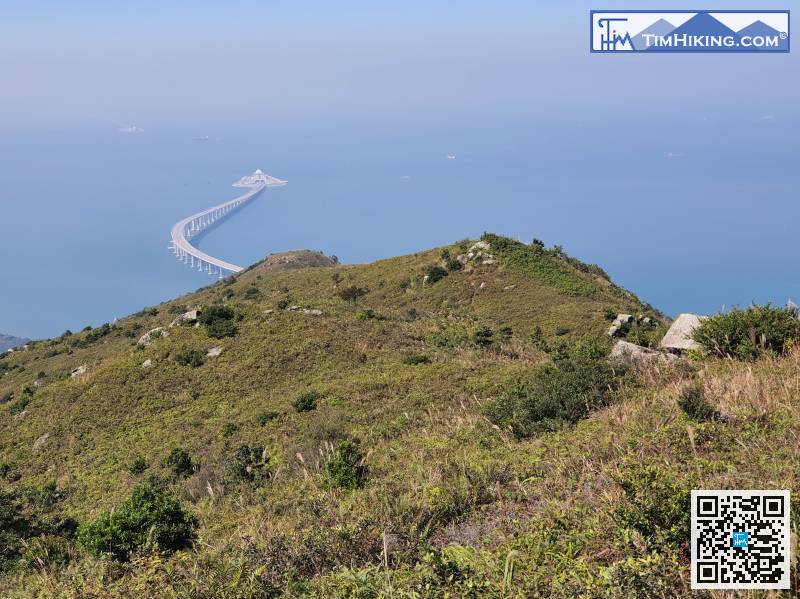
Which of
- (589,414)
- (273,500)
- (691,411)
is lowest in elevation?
(273,500)

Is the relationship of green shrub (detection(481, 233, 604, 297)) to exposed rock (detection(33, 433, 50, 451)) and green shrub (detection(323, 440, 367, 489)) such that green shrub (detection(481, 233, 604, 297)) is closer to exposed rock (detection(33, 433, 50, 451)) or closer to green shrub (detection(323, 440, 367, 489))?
exposed rock (detection(33, 433, 50, 451))

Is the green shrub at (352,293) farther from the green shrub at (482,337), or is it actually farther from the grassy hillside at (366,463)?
the green shrub at (482,337)

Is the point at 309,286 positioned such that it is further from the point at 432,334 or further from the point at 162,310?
the point at 432,334

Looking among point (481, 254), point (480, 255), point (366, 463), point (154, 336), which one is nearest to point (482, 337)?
point (154, 336)

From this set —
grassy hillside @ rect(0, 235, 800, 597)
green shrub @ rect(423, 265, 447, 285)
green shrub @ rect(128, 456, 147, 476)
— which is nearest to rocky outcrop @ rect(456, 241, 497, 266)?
green shrub @ rect(423, 265, 447, 285)

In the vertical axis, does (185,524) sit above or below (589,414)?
below

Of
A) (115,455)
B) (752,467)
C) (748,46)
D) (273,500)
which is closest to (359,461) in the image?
(273,500)
